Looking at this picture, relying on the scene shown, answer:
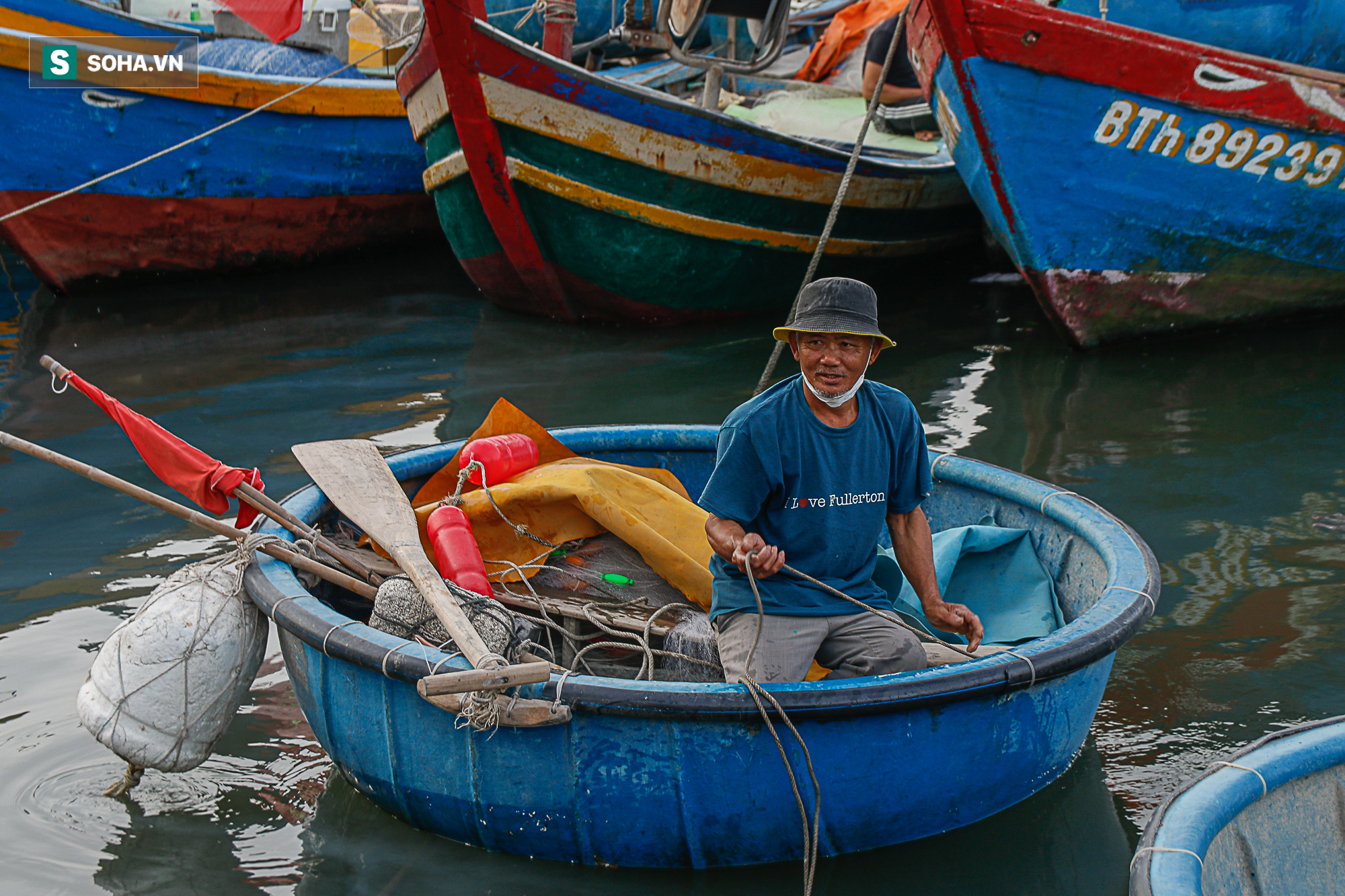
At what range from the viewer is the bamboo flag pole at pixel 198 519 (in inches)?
115

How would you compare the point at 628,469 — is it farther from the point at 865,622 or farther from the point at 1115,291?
the point at 1115,291

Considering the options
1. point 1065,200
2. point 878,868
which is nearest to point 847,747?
point 878,868

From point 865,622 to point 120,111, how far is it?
8.31 m

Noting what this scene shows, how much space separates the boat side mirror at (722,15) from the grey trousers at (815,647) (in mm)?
5401

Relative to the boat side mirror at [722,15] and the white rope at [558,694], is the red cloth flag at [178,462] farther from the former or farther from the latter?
the boat side mirror at [722,15]

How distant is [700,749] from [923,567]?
0.79 m

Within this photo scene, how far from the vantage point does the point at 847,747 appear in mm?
2381

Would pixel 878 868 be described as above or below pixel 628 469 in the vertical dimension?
below

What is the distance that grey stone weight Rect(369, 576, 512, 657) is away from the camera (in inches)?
111

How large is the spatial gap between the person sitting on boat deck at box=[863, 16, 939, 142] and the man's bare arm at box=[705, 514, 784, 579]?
6764 millimetres

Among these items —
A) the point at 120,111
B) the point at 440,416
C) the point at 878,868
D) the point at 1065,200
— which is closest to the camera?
the point at 878,868

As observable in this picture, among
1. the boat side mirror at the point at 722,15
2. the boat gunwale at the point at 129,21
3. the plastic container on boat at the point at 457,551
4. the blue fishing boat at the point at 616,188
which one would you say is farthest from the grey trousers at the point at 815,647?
the boat gunwale at the point at 129,21

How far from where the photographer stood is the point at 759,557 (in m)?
2.47

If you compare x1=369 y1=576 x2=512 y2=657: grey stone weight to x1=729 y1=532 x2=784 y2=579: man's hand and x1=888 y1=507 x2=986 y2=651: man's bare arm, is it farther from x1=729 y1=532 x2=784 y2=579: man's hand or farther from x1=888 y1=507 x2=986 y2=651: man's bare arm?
x1=888 y1=507 x2=986 y2=651: man's bare arm
